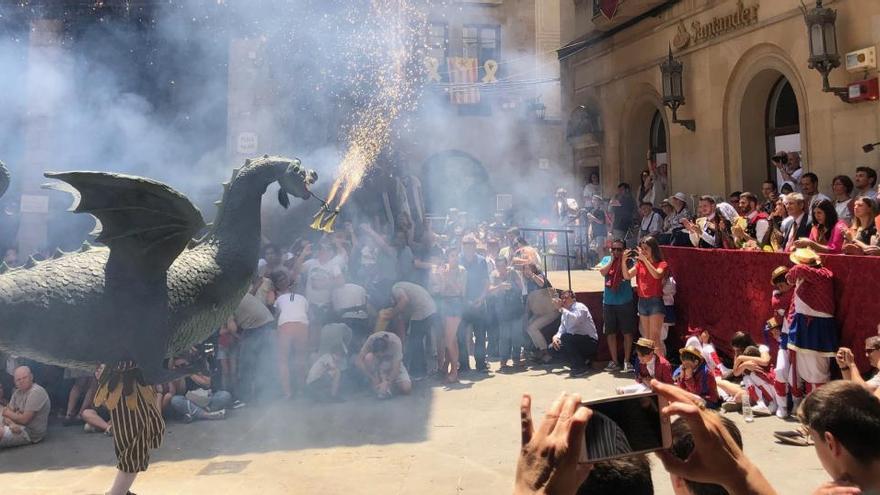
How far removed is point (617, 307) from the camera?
844 cm

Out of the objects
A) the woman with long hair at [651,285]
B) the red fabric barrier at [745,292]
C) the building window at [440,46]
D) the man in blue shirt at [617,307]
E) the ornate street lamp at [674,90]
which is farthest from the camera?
the building window at [440,46]

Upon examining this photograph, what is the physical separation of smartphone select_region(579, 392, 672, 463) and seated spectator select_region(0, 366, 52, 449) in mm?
6336

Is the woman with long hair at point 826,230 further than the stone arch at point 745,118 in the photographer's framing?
No

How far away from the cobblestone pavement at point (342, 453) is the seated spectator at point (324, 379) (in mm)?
252

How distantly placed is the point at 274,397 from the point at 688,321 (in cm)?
533

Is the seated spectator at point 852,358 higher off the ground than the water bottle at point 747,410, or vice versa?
the seated spectator at point 852,358

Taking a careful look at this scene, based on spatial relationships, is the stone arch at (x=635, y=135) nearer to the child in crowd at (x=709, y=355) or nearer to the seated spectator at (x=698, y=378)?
the child in crowd at (x=709, y=355)

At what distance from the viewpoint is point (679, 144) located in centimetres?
1284

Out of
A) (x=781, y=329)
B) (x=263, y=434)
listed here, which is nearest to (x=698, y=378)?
(x=781, y=329)

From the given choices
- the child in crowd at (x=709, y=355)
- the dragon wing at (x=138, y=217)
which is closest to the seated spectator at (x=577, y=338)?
the child in crowd at (x=709, y=355)

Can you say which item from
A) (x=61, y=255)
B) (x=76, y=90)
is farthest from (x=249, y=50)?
(x=61, y=255)

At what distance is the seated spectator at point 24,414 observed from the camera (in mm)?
5879

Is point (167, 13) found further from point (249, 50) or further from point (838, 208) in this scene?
point (838, 208)

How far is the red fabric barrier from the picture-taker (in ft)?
19.1
